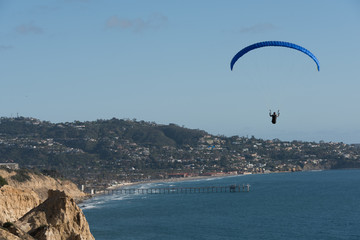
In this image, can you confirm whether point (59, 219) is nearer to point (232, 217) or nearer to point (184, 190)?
point (232, 217)

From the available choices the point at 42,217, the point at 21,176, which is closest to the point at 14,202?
the point at 42,217

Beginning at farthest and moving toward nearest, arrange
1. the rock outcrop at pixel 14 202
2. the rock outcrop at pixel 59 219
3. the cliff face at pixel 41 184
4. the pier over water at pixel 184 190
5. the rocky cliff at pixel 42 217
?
the pier over water at pixel 184 190 < the cliff face at pixel 41 184 < the rock outcrop at pixel 14 202 < the rock outcrop at pixel 59 219 < the rocky cliff at pixel 42 217

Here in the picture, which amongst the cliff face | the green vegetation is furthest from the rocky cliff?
the green vegetation

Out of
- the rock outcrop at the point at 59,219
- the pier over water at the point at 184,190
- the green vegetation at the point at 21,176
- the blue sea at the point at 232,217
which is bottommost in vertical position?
the blue sea at the point at 232,217

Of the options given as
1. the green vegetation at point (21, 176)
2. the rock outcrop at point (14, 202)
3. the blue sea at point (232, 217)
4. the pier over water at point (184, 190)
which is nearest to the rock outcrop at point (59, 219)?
the rock outcrop at point (14, 202)

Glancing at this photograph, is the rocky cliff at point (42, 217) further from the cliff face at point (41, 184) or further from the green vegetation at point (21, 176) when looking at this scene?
the green vegetation at point (21, 176)

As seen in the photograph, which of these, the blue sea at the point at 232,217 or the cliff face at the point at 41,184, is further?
the cliff face at the point at 41,184
